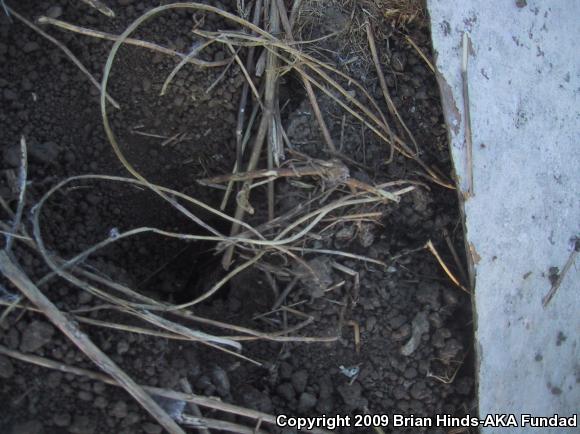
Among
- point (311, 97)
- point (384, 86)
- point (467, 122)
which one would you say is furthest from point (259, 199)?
point (467, 122)

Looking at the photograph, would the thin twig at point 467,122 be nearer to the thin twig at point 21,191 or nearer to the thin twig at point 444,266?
the thin twig at point 444,266

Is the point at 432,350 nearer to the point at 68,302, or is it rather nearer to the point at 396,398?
the point at 396,398

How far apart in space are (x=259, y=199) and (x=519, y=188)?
0.63 meters

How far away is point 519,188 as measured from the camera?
1.74 m

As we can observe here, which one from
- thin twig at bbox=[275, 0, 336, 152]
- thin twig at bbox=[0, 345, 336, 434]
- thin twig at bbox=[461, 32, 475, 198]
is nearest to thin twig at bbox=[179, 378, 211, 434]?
thin twig at bbox=[0, 345, 336, 434]

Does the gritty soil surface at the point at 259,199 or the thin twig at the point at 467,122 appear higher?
the thin twig at the point at 467,122

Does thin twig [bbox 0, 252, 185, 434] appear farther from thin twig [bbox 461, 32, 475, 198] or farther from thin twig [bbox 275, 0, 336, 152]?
thin twig [bbox 461, 32, 475, 198]

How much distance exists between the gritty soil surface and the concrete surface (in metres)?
0.07

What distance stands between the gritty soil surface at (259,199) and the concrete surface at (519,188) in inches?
2.8

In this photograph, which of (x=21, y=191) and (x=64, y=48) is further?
(x=64, y=48)

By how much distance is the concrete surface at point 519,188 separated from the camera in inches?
65.5

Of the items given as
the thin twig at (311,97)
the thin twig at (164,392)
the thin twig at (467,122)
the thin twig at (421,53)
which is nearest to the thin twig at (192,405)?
the thin twig at (164,392)

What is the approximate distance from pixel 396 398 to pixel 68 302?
0.76 metres

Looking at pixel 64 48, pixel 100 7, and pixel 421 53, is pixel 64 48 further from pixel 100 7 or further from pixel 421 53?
pixel 421 53
